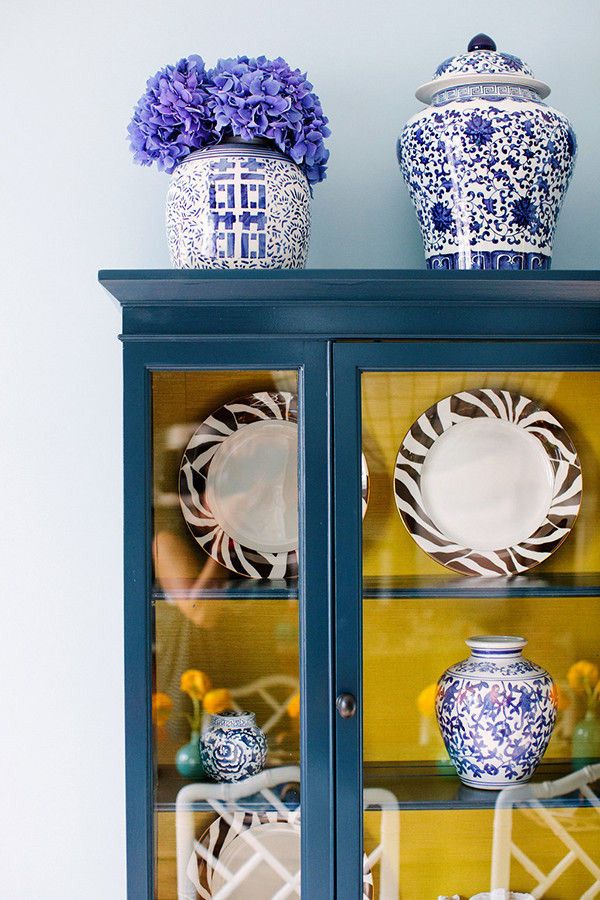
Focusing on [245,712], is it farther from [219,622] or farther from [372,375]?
[372,375]

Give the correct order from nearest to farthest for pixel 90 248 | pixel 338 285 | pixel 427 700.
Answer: pixel 338 285 → pixel 427 700 → pixel 90 248

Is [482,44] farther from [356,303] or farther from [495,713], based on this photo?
[495,713]

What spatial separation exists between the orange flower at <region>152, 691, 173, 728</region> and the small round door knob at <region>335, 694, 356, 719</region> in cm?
24

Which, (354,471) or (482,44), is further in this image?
(482,44)

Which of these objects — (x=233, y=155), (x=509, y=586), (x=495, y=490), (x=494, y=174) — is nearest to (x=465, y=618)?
(x=509, y=586)

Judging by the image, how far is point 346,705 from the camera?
1.29 metres

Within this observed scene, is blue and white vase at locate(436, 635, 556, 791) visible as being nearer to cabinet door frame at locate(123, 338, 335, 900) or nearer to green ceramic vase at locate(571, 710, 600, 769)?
green ceramic vase at locate(571, 710, 600, 769)

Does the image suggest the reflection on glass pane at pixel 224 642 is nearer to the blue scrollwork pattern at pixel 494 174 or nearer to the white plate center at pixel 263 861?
the white plate center at pixel 263 861

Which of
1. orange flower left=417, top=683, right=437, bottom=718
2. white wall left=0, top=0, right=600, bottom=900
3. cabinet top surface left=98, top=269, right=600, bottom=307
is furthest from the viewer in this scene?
white wall left=0, top=0, right=600, bottom=900

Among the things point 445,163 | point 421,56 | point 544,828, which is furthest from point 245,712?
point 421,56

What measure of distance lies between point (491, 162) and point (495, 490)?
0.48m

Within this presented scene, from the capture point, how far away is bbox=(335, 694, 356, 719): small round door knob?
1293 mm

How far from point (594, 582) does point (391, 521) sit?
315 millimetres

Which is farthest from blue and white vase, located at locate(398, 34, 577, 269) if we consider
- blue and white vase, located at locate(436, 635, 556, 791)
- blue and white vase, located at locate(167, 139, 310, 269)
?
blue and white vase, located at locate(436, 635, 556, 791)
